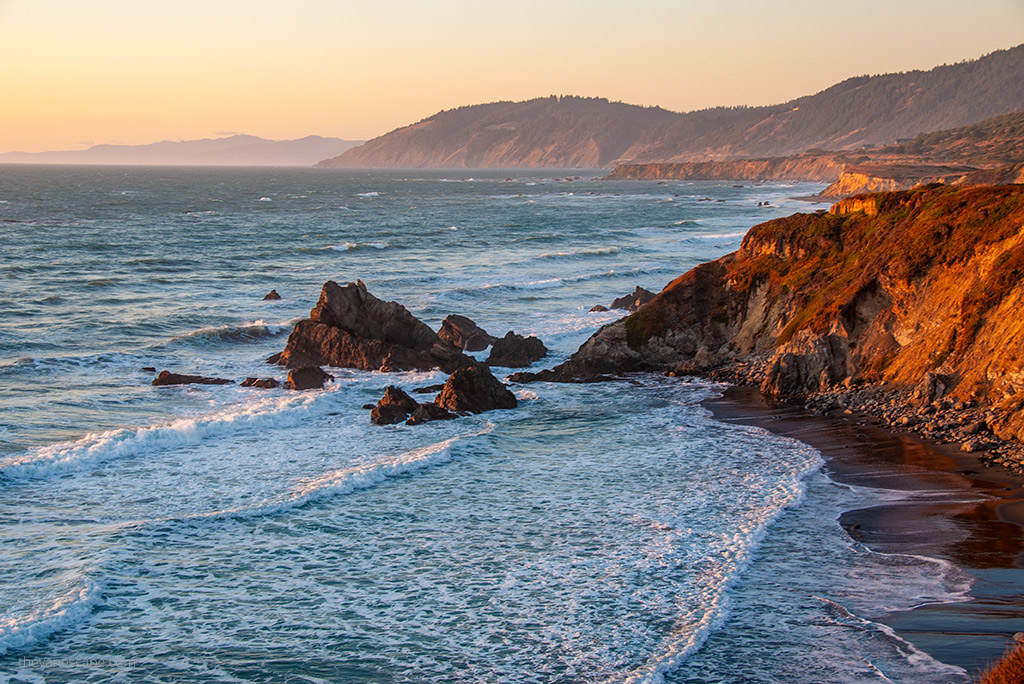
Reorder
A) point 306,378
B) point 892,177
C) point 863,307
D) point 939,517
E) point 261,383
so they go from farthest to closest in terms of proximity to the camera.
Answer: point 892,177 → point 261,383 → point 306,378 → point 863,307 → point 939,517

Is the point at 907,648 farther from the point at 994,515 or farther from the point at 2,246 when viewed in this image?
the point at 2,246

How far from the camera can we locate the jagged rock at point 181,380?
95.0 feet

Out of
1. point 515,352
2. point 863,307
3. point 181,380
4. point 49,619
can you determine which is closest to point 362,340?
point 515,352

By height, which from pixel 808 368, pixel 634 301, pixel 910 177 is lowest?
pixel 808 368

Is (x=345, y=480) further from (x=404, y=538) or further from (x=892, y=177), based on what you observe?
(x=892, y=177)

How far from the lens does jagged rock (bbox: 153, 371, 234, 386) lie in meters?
29.0

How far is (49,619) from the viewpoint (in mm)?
12906

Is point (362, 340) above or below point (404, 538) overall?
above

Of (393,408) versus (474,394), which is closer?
(393,408)

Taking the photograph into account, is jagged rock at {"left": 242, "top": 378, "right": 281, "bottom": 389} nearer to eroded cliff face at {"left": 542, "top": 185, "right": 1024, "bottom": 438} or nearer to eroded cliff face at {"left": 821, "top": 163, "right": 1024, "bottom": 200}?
eroded cliff face at {"left": 542, "top": 185, "right": 1024, "bottom": 438}

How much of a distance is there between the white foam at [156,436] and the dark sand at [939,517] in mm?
12908

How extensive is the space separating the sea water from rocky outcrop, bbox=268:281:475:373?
1.49m

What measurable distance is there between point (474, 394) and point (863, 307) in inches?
501

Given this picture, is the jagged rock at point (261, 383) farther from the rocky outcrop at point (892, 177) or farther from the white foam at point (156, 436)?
the rocky outcrop at point (892, 177)
